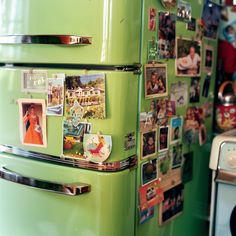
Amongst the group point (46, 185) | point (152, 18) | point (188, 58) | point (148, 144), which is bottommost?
point (46, 185)

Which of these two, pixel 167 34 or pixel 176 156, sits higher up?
pixel 167 34

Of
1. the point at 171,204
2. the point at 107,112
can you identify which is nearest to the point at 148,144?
the point at 107,112

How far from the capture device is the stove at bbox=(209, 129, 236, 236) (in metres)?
1.31

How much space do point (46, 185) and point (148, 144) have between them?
349 millimetres

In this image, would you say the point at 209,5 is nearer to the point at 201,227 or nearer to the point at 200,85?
→ the point at 200,85

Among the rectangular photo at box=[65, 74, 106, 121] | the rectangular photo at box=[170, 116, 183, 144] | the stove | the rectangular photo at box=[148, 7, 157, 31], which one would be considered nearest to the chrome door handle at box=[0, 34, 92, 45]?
the rectangular photo at box=[65, 74, 106, 121]

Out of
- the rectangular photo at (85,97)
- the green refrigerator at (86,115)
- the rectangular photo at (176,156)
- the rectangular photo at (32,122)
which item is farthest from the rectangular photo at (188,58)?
the rectangular photo at (32,122)

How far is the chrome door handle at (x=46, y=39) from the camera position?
1.10 metres

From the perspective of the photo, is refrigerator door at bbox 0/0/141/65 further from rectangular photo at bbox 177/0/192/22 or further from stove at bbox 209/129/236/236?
stove at bbox 209/129/236/236

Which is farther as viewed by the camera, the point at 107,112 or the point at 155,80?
the point at 155,80

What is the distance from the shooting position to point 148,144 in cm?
123

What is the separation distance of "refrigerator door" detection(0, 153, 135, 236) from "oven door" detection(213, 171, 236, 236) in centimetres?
35

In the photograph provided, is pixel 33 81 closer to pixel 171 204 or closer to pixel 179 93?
pixel 179 93

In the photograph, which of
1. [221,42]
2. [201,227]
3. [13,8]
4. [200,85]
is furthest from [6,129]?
[221,42]
